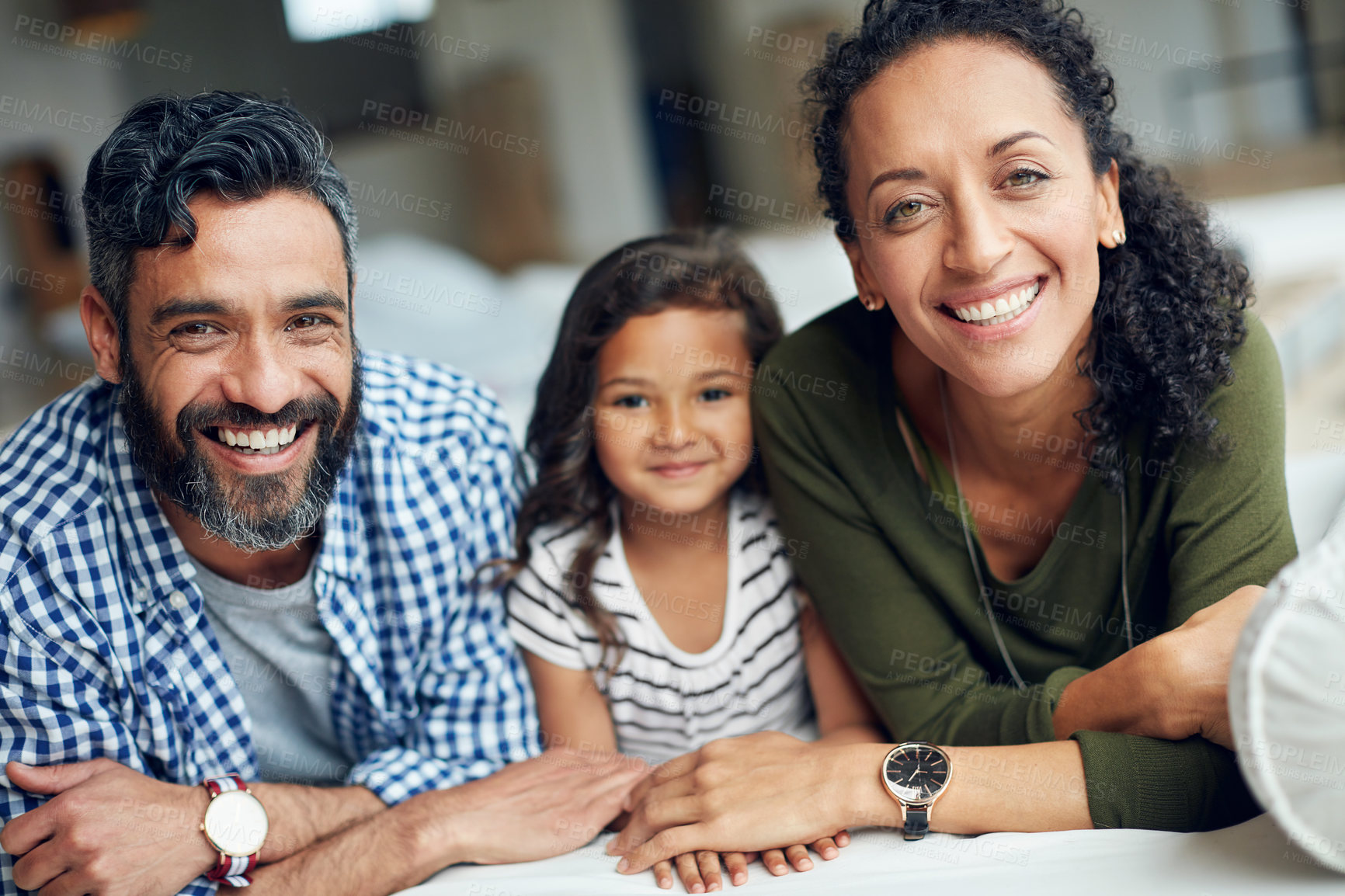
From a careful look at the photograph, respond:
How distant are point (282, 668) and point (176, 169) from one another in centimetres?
72

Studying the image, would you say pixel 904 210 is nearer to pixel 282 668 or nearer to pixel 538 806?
pixel 538 806

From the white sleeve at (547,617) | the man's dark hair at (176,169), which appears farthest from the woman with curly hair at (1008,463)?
the man's dark hair at (176,169)

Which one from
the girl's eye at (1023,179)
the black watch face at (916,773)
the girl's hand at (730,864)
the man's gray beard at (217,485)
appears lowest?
the girl's hand at (730,864)

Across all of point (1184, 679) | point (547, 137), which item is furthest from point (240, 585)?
point (547, 137)

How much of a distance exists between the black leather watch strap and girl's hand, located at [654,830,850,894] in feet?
0.28

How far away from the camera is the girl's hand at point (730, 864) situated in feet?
3.84

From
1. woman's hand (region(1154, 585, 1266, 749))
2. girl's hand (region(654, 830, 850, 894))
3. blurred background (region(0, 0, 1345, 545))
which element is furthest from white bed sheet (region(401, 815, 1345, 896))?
blurred background (region(0, 0, 1345, 545))

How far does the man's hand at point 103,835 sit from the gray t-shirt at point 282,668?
9.9 inches

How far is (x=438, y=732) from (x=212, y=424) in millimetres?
554

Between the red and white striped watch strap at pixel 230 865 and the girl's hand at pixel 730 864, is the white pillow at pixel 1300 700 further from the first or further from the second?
the red and white striped watch strap at pixel 230 865

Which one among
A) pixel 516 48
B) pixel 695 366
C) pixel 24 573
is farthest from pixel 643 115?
pixel 24 573

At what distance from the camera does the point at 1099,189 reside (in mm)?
1283

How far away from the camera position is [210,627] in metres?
1.46

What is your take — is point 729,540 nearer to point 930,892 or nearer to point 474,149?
point 930,892
